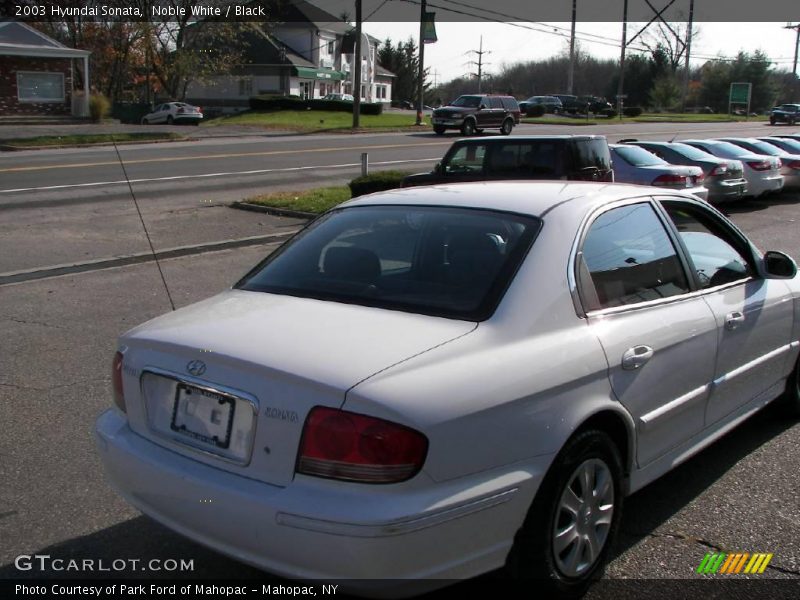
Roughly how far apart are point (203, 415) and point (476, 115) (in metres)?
38.5

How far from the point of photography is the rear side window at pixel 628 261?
3.71m

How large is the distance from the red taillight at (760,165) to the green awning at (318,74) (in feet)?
192

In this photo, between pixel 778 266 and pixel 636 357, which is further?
pixel 778 266

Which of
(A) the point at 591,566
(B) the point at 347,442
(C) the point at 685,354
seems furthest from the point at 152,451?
(C) the point at 685,354

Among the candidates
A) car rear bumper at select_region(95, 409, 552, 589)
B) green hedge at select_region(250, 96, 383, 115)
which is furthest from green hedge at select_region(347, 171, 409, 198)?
green hedge at select_region(250, 96, 383, 115)

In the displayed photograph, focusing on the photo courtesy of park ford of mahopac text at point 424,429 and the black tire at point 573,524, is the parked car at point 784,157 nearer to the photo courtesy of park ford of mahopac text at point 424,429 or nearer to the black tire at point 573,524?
the photo courtesy of park ford of mahopac text at point 424,429

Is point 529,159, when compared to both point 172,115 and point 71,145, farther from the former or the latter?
point 172,115

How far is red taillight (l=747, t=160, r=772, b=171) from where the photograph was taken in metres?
18.8

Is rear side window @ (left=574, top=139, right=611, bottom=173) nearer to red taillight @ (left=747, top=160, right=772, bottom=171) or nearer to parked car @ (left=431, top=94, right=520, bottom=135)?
red taillight @ (left=747, top=160, right=772, bottom=171)

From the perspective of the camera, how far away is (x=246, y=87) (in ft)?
244

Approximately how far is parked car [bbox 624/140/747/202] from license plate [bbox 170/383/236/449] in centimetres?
1551

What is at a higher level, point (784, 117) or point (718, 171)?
point (784, 117)

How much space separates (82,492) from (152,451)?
125cm

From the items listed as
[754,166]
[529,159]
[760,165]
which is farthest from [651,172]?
[760,165]
